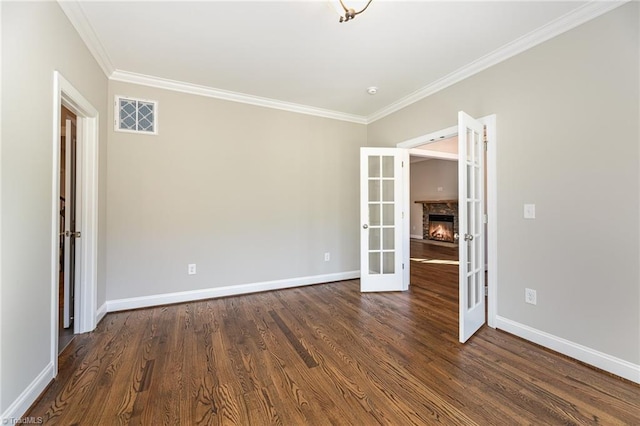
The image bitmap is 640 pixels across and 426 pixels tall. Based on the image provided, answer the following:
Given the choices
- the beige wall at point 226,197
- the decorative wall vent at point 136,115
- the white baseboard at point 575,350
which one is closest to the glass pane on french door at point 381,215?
the beige wall at point 226,197

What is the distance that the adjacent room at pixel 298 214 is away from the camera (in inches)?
60.9

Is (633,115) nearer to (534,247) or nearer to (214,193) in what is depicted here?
(534,247)

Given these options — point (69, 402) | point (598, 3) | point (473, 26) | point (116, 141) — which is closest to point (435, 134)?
point (473, 26)

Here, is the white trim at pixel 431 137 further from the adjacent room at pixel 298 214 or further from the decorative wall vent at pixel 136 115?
the decorative wall vent at pixel 136 115

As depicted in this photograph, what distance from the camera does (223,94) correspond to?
3.32 metres

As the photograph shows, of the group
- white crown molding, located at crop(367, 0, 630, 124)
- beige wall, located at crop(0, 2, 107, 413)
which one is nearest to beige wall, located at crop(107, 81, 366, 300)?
beige wall, located at crop(0, 2, 107, 413)

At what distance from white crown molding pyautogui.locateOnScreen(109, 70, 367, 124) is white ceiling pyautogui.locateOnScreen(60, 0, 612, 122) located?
3 centimetres

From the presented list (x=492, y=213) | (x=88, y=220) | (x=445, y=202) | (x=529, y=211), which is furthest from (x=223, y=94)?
(x=445, y=202)

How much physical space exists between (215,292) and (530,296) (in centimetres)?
340

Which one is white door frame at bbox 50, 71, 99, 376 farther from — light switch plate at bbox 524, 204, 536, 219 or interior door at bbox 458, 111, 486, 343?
light switch plate at bbox 524, 204, 536, 219

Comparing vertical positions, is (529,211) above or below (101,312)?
above

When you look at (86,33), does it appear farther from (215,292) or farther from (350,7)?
(215,292)

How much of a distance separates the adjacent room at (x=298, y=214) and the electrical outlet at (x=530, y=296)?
0.02m

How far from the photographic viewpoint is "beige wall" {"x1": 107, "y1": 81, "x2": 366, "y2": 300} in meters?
2.92
